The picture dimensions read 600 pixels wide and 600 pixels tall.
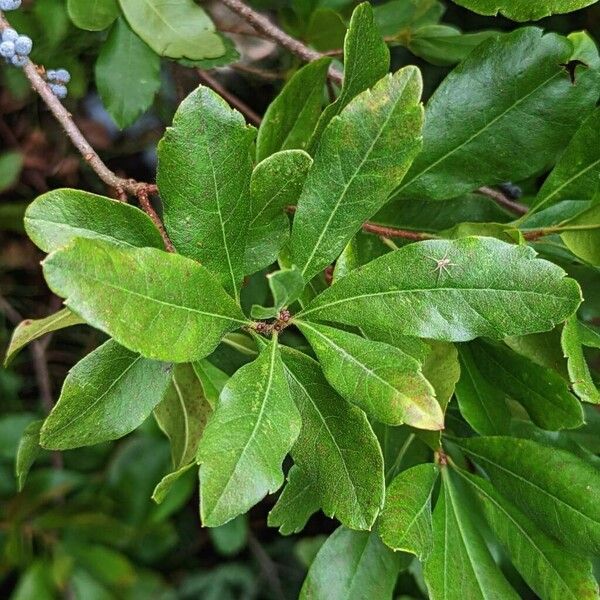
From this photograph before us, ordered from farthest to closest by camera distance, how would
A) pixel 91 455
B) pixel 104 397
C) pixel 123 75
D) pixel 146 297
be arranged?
1. pixel 91 455
2. pixel 123 75
3. pixel 104 397
4. pixel 146 297

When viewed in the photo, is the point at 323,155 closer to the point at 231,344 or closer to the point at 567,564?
the point at 231,344

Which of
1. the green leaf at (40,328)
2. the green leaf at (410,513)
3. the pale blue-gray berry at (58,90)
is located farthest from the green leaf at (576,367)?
the pale blue-gray berry at (58,90)

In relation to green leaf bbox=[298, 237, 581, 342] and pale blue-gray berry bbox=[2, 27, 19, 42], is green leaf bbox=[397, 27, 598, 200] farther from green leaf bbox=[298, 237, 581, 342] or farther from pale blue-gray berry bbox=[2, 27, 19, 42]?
pale blue-gray berry bbox=[2, 27, 19, 42]

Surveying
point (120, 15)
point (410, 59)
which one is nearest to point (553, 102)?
point (120, 15)

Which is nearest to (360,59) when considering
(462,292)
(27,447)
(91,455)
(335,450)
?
(462,292)

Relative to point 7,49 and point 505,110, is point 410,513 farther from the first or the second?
point 7,49

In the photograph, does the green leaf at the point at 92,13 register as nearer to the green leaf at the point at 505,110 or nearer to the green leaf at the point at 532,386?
the green leaf at the point at 505,110

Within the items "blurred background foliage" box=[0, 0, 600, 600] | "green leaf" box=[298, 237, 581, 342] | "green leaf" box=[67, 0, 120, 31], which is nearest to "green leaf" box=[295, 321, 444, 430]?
"green leaf" box=[298, 237, 581, 342]
